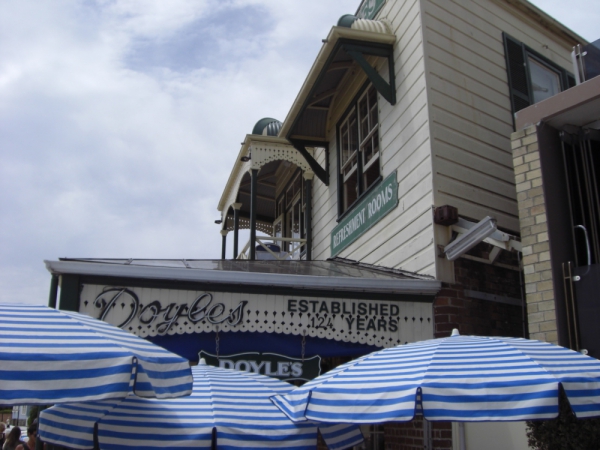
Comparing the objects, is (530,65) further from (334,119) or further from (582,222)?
(582,222)

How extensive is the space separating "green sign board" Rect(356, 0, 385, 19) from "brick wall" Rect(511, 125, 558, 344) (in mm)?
4397

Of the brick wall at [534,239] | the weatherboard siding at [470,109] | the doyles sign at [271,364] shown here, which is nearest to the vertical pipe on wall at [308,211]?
the weatherboard siding at [470,109]

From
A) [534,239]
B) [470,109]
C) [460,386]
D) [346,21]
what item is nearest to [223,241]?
[346,21]

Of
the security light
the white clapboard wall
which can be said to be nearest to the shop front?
the security light

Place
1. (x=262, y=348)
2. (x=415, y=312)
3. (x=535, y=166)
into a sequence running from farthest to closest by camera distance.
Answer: (x=415, y=312)
(x=262, y=348)
(x=535, y=166)

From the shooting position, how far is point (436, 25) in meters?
8.37

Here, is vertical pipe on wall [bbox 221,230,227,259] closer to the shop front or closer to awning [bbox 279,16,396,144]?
awning [bbox 279,16,396,144]

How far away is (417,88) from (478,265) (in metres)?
2.51

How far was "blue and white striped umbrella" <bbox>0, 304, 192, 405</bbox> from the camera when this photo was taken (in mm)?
3320

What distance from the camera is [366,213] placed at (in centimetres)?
921

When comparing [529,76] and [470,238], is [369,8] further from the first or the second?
Result: [470,238]

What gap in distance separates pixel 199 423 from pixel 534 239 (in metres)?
3.78

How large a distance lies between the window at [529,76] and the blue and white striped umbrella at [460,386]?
5.98 m

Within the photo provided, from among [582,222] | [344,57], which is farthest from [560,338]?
[344,57]
